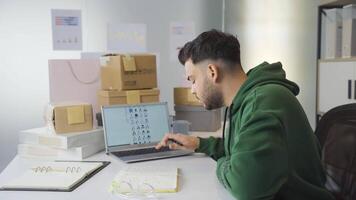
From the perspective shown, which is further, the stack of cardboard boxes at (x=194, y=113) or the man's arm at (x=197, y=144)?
the stack of cardboard boxes at (x=194, y=113)

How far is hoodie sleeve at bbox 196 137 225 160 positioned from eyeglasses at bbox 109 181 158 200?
1.65 feet

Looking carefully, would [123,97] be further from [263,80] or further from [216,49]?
[263,80]

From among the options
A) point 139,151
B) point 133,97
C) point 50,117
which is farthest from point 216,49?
point 50,117

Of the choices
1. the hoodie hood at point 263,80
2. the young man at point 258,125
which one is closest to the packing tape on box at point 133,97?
the young man at point 258,125

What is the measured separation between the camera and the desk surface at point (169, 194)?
1179 mm

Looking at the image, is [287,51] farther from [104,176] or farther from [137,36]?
[104,176]

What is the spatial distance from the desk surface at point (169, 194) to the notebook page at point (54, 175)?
4 centimetres

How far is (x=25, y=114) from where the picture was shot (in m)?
2.95

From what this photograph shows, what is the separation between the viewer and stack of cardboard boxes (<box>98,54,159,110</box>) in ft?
6.60

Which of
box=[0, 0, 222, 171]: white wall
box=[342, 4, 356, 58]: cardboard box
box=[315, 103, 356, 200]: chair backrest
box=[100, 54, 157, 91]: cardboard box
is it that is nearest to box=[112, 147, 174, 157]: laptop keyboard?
box=[100, 54, 157, 91]: cardboard box

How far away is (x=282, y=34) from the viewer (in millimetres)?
3102

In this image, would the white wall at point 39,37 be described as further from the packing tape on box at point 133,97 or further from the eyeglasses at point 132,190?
the eyeglasses at point 132,190

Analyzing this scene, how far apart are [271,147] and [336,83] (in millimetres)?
1797

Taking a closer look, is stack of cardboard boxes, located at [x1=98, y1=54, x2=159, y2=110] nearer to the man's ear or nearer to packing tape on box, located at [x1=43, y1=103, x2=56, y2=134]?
packing tape on box, located at [x1=43, y1=103, x2=56, y2=134]
